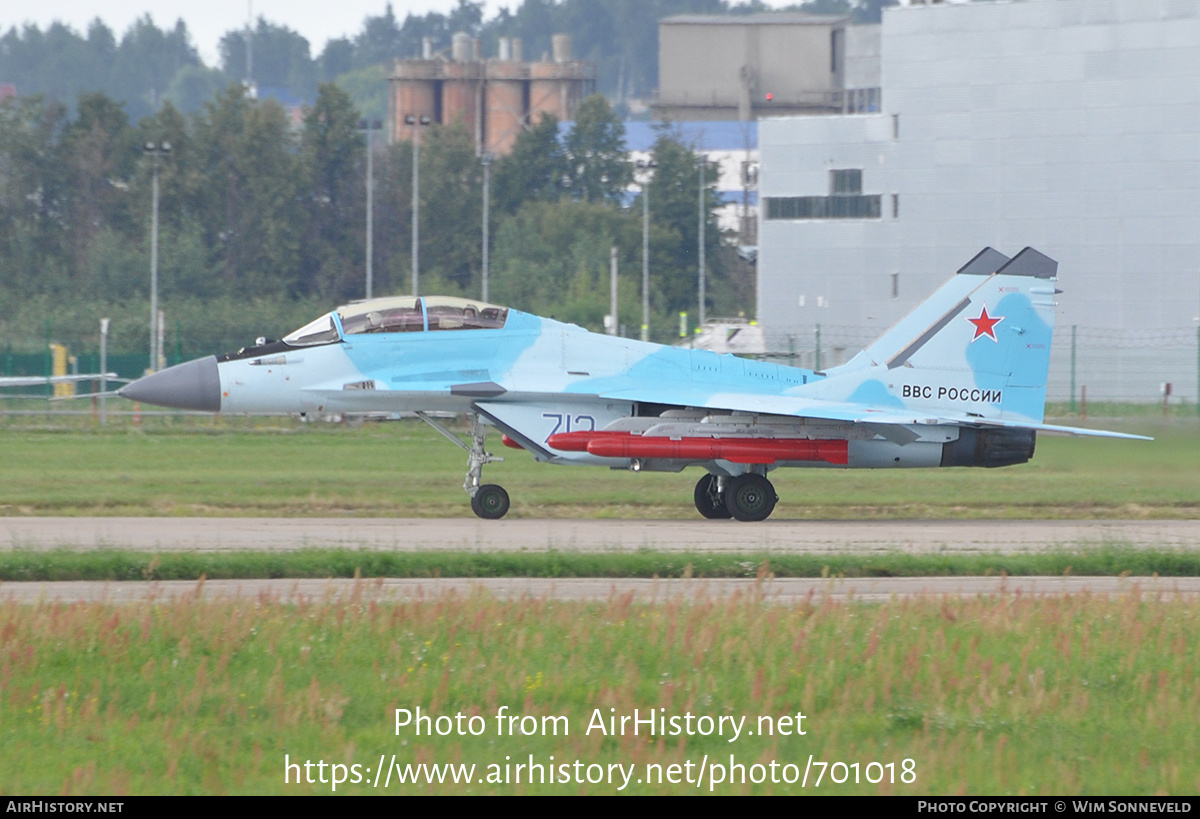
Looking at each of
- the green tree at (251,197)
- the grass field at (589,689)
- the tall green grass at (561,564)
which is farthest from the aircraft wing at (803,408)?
the green tree at (251,197)

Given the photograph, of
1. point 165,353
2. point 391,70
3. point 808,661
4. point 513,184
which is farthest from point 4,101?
point 808,661

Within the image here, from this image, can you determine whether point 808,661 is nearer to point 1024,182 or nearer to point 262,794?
point 262,794

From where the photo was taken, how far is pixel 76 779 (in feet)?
21.5

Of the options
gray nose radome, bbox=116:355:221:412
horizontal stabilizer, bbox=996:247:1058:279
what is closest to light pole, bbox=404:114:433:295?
gray nose radome, bbox=116:355:221:412

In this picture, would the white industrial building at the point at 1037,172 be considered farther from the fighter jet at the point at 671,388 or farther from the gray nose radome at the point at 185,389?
the gray nose radome at the point at 185,389

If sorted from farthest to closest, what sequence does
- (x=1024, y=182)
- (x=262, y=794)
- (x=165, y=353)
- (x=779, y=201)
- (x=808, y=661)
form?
(x=779, y=201) < (x=1024, y=182) < (x=165, y=353) < (x=808, y=661) < (x=262, y=794)

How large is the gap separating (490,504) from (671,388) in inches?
99.0

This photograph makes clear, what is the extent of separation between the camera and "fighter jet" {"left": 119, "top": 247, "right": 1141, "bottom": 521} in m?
16.9

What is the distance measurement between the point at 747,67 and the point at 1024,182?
52185mm

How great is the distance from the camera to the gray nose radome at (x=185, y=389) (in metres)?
16.7

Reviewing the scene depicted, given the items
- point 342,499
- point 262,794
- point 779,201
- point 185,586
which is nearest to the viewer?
point 262,794

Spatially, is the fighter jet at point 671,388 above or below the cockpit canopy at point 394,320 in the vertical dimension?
below

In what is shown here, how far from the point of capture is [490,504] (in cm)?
1711

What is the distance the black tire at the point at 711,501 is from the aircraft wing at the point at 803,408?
127 cm
